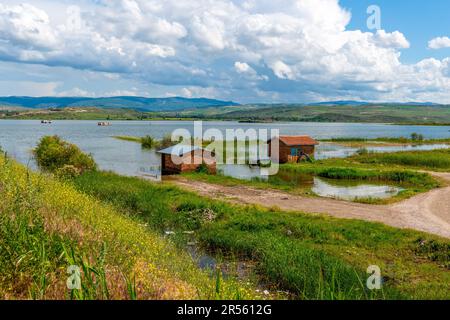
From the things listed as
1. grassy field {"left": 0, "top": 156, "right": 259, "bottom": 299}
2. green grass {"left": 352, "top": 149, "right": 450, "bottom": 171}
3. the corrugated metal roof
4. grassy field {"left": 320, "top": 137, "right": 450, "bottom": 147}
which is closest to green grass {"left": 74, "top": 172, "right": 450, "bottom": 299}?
grassy field {"left": 0, "top": 156, "right": 259, "bottom": 299}

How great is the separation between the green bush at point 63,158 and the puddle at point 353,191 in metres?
21.4

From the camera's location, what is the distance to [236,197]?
2895 cm

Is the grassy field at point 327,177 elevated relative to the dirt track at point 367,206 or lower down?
lower down

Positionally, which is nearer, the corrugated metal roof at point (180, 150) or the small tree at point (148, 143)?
the corrugated metal roof at point (180, 150)

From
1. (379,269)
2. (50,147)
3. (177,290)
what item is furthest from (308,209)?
(50,147)

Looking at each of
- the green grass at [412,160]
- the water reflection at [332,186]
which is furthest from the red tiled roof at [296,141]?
the water reflection at [332,186]

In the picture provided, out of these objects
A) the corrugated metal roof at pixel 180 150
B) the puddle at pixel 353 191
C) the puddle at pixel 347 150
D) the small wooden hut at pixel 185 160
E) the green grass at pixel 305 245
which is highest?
the corrugated metal roof at pixel 180 150

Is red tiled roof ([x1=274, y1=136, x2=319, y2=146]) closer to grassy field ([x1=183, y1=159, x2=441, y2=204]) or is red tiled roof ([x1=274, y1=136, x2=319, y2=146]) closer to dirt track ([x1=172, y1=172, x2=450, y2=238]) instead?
grassy field ([x1=183, y1=159, x2=441, y2=204])

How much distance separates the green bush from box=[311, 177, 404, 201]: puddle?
21422 mm

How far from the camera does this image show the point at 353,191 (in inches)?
1382

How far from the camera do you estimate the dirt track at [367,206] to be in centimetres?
2177

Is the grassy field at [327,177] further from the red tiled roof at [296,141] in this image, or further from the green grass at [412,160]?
the green grass at [412,160]
